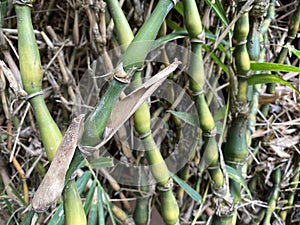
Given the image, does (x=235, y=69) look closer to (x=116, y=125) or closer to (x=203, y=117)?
(x=203, y=117)

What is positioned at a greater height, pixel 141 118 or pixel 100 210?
pixel 141 118

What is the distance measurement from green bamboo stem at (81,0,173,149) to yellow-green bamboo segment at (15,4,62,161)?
33 mm

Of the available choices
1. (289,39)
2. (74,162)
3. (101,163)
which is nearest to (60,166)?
(74,162)

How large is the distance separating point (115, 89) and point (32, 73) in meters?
0.07

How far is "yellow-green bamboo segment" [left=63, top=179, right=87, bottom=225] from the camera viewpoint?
0.31 m

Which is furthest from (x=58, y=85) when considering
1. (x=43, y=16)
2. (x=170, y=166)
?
(x=170, y=166)

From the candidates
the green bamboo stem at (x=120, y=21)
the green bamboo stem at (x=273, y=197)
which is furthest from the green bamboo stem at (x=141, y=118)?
the green bamboo stem at (x=273, y=197)

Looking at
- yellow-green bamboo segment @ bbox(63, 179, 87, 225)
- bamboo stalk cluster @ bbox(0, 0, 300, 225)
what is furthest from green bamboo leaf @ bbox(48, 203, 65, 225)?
yellow-green bamboo segment @ bbox(63, 179, 87, 225)

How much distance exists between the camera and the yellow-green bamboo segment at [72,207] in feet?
1.03

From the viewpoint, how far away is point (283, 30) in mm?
625

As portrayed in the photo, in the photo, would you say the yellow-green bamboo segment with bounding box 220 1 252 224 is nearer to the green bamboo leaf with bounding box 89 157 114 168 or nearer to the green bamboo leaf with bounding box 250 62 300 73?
the green bamboo leaf with bounding box 250 62 300 73

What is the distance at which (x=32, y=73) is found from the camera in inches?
11.9

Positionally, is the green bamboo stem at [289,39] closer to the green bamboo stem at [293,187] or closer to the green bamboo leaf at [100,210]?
the green bamboo stem at [293,187]

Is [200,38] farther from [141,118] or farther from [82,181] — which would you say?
[82,181]
